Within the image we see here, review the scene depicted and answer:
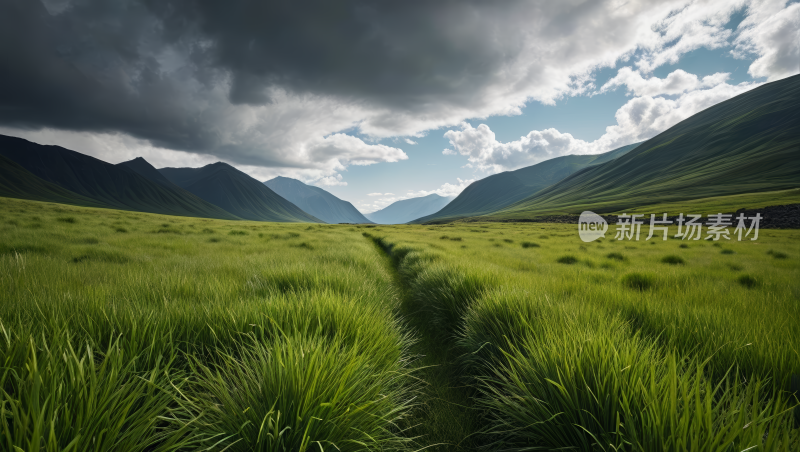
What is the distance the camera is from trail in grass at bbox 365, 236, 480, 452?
2.16 m

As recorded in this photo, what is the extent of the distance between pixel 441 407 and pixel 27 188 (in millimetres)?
292352

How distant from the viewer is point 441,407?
8.25 ft

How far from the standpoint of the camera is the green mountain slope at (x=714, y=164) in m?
104

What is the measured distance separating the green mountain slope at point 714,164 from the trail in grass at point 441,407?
127 m

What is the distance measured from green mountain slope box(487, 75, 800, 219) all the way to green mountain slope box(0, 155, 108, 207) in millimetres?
259592

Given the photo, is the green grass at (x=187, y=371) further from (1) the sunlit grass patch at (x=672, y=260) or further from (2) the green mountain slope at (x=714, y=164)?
(2) the green mountain slope at (x=714, y=164)

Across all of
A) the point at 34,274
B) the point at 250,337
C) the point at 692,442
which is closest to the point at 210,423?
the point at 250,337
